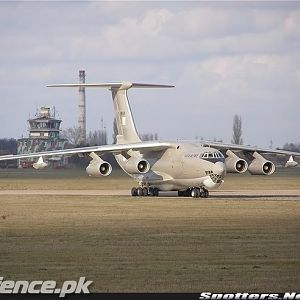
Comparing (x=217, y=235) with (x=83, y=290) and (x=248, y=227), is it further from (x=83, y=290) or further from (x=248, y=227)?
(x=83, y=290)

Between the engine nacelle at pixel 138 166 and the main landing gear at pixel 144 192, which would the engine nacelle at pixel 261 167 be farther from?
the engine nacelle at pixel 138 166

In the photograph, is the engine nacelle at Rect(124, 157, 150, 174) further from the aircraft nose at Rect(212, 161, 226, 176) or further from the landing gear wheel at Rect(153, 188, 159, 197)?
the aircraft nose at Rect(212, 161, 226, 176)

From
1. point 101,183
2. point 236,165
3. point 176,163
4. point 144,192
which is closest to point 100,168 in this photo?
point 144,192

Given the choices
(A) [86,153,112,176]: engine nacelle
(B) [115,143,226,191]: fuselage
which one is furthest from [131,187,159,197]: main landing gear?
(A) [86,153,112,176]: engine nacelle

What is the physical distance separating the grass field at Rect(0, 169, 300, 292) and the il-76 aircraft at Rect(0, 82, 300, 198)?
556 cm

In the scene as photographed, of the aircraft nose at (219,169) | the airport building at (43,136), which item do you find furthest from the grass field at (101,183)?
the airport building at (43,136)

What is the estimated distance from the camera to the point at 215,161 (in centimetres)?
3838

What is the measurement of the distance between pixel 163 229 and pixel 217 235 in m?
1.91

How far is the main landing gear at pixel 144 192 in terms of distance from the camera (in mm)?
40906

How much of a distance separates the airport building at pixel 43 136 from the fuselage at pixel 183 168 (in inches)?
2470

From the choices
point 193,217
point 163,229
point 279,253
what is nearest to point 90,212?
point 193,217

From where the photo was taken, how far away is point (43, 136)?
360ft

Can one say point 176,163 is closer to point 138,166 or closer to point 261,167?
point 138,166

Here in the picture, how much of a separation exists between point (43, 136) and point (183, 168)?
2813 inches
